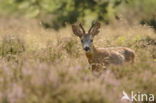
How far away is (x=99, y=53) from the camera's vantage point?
932cm

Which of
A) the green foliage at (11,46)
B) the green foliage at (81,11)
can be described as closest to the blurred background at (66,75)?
the green foliage at (11,46)

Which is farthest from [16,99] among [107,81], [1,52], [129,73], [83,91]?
[1,52]

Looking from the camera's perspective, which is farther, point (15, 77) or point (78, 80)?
point (15, 77)

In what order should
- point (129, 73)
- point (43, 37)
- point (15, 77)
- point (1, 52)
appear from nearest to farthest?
point (15, 77) → point (129, 73) → point (1, 52) → point (43, 37)

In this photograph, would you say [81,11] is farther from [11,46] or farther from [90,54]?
[90,54]

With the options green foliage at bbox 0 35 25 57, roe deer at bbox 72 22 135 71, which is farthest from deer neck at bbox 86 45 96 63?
green foliage at bbox 0 35 25 57

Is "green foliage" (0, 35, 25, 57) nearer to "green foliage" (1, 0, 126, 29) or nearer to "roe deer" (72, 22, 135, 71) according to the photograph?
"roe deer" (72, 22, 135, 71)

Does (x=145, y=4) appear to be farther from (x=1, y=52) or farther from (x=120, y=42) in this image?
(x=1, y=52)

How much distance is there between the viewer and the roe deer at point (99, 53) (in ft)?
29.6

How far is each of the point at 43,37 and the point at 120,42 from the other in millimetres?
3114

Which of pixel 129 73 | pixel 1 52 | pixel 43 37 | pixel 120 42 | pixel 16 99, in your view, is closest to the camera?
pixel 16 99

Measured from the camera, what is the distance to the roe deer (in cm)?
903

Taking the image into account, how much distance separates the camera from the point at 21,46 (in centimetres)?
1147

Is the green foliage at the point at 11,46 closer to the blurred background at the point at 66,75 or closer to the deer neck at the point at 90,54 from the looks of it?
the blurred background at the point at 66,75
